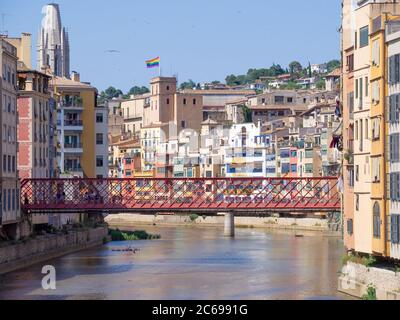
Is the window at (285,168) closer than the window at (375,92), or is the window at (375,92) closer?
the window at (375,92)

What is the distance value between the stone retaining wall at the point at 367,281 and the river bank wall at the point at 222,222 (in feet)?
168

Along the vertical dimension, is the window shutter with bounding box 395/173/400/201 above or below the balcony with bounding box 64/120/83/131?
below

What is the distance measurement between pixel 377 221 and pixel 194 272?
19.8m

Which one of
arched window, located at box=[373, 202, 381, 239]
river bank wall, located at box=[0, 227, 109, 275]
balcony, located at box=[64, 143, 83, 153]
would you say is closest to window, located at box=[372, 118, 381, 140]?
arched window, located at box=[373, 202, 381, 239]

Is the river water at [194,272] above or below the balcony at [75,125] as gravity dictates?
below

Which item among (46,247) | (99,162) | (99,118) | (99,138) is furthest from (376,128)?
(99,162)

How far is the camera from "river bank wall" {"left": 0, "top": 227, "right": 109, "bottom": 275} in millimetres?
68500

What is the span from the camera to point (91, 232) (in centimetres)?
9425

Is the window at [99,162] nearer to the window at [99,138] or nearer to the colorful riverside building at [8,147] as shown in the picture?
the window at [99,138]

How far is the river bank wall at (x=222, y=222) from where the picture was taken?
116 m

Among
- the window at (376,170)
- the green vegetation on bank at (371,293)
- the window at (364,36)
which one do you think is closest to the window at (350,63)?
the window at (364,36)

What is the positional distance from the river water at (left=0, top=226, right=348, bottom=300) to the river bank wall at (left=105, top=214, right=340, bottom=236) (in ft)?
49.3

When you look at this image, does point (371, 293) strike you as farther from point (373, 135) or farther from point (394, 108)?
point (394, 108)

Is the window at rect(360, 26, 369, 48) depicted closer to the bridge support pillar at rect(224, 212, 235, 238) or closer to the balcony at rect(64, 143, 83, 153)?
the bridge support pillar at rect(224, 212, 235, 238)
